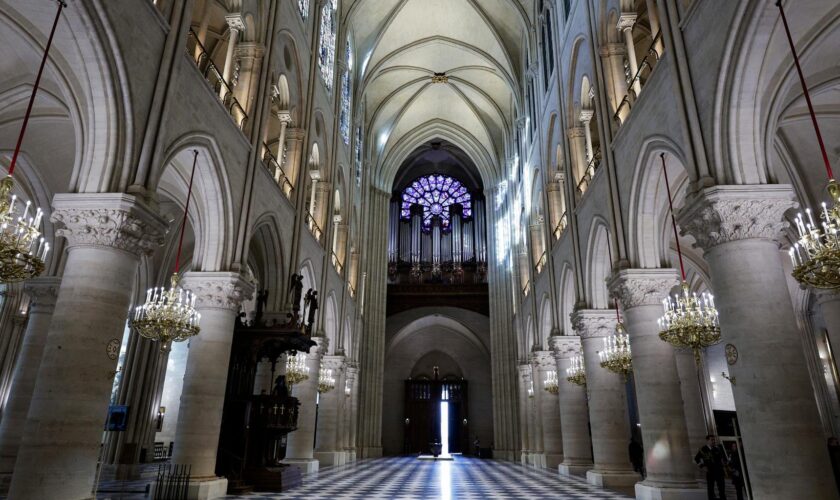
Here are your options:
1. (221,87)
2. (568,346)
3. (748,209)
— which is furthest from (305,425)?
(748,209)

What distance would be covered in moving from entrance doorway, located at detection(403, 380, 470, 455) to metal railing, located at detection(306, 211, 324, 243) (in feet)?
63.0

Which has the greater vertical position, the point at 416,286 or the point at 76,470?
the point at 416,286

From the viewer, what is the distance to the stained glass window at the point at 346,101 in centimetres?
2205

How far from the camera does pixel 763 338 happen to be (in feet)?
20.5

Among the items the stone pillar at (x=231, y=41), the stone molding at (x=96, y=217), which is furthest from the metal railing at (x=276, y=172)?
the stone molding at (x=96, y=217)

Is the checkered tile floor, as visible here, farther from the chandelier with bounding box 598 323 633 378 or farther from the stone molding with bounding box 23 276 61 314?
the stone molding with bounding box 23 276 61 314

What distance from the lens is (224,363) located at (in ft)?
32.5

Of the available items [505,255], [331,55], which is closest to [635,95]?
[331,55]

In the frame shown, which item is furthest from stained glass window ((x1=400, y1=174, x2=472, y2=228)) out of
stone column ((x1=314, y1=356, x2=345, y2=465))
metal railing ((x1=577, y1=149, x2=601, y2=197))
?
metal railing ((x1=577, y1=149, x2=601, y2=197))

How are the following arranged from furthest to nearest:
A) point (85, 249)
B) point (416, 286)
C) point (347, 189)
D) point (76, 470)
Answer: point (416, 286) < point (347, 189) < point (85, 249) < point (76, 470)

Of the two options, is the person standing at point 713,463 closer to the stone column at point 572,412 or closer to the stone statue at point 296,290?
the stone column at point 572,412

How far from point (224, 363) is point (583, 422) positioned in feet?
34.6

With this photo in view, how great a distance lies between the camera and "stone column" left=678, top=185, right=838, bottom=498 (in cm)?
583

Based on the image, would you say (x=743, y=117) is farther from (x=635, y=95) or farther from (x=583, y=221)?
(x=583, y=221)
